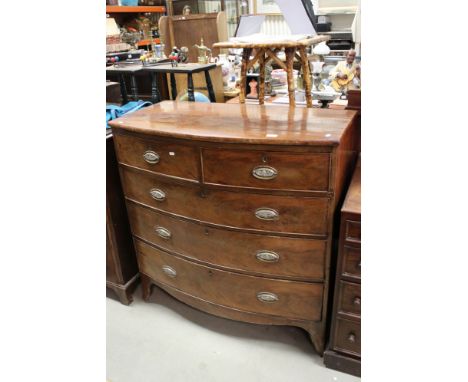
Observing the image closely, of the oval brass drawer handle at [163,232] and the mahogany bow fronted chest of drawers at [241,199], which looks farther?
the oval brass drawer handle at [163,232]

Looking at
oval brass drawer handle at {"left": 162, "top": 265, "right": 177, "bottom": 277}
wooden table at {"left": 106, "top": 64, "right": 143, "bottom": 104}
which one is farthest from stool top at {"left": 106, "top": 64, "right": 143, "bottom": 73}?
oval brass drawer handle at {"left": 162, "top": 265, "right": 177, "bottom": 277}

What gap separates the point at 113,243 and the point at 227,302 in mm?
595

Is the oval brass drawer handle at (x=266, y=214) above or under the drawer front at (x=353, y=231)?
above

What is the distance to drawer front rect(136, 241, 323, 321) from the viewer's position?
1316 mm

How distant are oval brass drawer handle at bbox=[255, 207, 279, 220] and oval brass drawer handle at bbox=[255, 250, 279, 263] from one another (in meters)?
0.14

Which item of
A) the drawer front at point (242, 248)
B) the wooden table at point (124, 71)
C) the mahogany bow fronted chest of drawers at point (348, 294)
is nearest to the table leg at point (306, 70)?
the mahogany bow fronted chest of drawers at point (348, 294)

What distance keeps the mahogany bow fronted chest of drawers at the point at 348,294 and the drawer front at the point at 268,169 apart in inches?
5.6

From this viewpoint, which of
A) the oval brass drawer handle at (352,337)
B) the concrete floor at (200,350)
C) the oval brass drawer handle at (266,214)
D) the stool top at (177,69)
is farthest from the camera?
the stool top at (177,69)

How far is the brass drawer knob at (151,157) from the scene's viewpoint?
4.32ft

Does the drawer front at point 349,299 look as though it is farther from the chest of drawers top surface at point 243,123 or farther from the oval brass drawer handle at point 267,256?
the chest of drawers top surface at point 243,123

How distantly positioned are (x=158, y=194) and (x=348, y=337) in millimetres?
869
